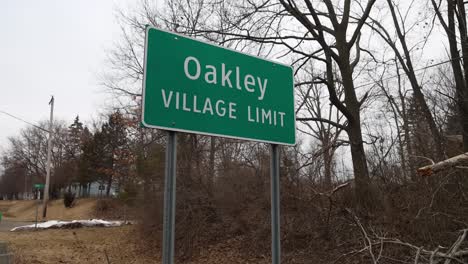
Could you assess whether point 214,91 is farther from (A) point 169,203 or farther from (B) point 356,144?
(B) point 356,144

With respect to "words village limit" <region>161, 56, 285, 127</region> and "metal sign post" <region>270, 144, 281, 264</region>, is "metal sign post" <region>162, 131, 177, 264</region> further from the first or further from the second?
"metal sign post" <region>270, 144, 281, 264</region>

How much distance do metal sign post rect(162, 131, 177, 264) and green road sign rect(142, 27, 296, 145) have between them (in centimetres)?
11

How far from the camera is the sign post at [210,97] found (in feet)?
6.89

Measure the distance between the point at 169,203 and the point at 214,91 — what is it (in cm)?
71

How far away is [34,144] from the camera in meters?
67.7

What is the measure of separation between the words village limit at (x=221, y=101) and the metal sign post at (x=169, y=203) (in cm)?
19

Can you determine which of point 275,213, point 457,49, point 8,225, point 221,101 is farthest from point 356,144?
point 8,225

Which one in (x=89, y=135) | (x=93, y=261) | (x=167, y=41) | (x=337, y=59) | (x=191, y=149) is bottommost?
(x=93, y=261)

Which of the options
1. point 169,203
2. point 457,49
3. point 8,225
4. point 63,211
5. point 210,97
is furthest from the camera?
point 63,211

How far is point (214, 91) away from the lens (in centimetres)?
237

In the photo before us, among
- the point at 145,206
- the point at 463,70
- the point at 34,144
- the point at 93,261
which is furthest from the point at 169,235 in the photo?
the point at 34,144

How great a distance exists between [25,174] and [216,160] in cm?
6880

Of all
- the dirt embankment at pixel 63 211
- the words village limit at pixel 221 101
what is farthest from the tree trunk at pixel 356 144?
the dirt embankment at pixel 63 211

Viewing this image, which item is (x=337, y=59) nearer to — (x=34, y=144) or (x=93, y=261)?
(x=93, y=261)
